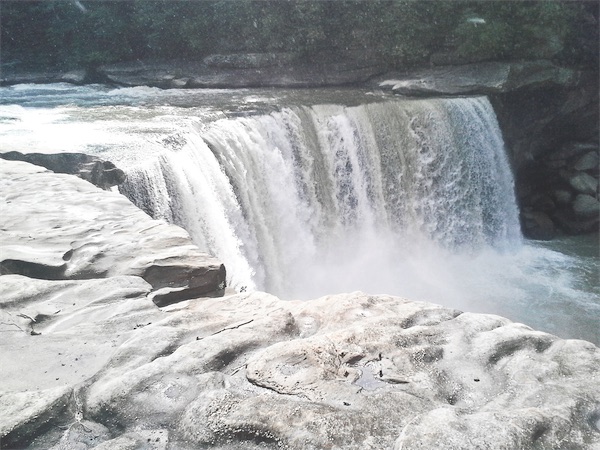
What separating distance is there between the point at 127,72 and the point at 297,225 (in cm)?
809

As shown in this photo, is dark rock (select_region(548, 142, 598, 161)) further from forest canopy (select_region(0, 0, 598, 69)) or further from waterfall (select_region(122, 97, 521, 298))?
waterfall (select_region(122, 97, 521, 298))

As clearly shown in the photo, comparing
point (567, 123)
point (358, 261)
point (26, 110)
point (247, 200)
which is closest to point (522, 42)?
point (567, 123)

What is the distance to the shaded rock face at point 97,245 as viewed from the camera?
3.19 meters

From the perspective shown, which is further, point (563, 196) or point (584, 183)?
point (563, 196)

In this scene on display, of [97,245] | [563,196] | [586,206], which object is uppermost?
[97,245]

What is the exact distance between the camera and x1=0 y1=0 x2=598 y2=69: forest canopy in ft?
42.3

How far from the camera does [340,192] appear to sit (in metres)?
9.09

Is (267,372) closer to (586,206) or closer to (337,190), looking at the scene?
(337,190)

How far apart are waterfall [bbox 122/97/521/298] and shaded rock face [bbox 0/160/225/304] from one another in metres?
1.72

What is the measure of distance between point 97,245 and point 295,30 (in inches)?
484

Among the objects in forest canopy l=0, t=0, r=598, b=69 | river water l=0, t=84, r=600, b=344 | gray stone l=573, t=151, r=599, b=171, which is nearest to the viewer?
river water l=0, t=84, r=600, b=344

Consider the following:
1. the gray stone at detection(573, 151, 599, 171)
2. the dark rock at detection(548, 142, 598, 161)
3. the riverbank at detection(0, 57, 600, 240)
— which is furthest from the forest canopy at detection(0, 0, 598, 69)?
the gray stone at detection(573, 151, 599, 171)

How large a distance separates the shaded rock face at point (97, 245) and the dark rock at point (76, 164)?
1.34 metres

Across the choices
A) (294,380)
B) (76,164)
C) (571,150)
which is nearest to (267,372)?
(294,380)
